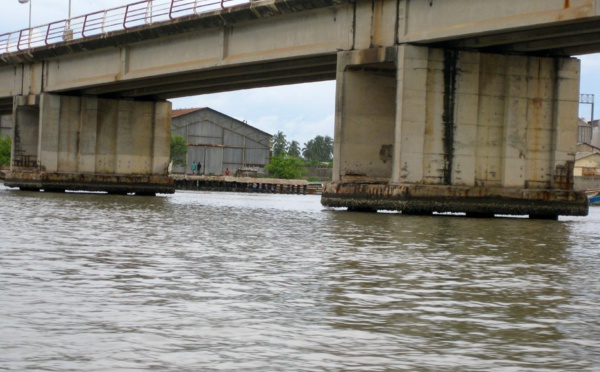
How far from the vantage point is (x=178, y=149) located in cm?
11550

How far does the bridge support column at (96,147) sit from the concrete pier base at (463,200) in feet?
80.8

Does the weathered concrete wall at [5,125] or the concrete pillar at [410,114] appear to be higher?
the weathered concrete wall at [5,125]

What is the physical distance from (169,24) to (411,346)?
127 feet

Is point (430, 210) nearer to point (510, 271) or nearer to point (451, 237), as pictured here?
point (451, 237)

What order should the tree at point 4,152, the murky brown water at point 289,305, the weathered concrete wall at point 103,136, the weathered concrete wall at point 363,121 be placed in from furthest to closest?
the tree at point 4,152 < the weathered concrete wall at point 103,136 < the weathered concrete wall at point 363,121 < the murky brown water at point 289,305

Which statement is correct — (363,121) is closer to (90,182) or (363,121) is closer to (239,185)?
(90,182)

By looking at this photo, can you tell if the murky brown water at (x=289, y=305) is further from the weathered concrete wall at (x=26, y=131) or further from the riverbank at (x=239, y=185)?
the riverbank at (x=239, y=185)

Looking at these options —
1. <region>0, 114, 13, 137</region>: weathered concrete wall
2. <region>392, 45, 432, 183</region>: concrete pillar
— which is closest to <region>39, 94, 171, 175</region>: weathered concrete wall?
<region>392, 45, 432, 183</region>: concrete pillar

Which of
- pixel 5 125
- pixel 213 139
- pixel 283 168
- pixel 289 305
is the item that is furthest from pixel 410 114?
pixel 5 125

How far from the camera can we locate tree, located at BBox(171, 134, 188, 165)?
115m

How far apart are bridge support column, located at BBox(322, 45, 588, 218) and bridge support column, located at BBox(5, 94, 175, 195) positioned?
23471 mm

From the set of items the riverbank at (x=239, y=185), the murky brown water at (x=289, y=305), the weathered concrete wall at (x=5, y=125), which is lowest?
the murky brown water at (x=289, y=305)

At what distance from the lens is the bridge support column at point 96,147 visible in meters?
55.8

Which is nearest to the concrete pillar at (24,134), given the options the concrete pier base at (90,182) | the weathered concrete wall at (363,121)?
the concrete pier base at (90,182)
